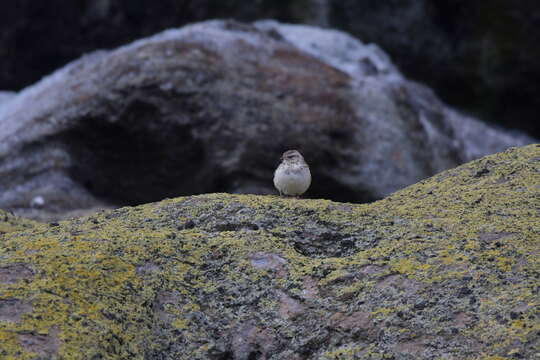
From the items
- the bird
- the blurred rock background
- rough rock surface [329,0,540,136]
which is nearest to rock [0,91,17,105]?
the blurred rock background

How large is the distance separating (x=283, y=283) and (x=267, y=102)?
11.3m

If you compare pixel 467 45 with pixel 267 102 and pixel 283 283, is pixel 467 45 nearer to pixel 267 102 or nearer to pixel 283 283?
pixel 267 102

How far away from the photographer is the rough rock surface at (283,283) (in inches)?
171

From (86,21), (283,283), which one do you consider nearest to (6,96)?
(86,21)

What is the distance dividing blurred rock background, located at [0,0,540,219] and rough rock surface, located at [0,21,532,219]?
1.1 inches

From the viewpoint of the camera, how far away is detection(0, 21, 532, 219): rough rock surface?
606 inches

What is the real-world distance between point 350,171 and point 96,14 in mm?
9697

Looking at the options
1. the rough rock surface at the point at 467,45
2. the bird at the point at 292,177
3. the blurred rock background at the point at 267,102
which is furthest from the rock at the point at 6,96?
the bird at the point at 292,177

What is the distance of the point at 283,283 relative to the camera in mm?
5043

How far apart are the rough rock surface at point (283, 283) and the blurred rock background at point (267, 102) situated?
27.6ft

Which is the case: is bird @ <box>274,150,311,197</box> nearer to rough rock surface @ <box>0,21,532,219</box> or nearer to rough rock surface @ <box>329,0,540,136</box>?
rough rock surface @ <box>0,21,532,219</box>

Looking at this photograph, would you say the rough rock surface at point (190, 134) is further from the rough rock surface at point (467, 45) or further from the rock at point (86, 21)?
the rock at point (86, 21)

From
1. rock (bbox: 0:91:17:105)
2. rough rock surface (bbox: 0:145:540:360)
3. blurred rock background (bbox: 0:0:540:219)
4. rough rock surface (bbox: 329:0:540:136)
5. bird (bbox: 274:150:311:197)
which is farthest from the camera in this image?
rock (bbox: 0:91:17:105)

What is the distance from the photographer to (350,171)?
1573 centimetres
